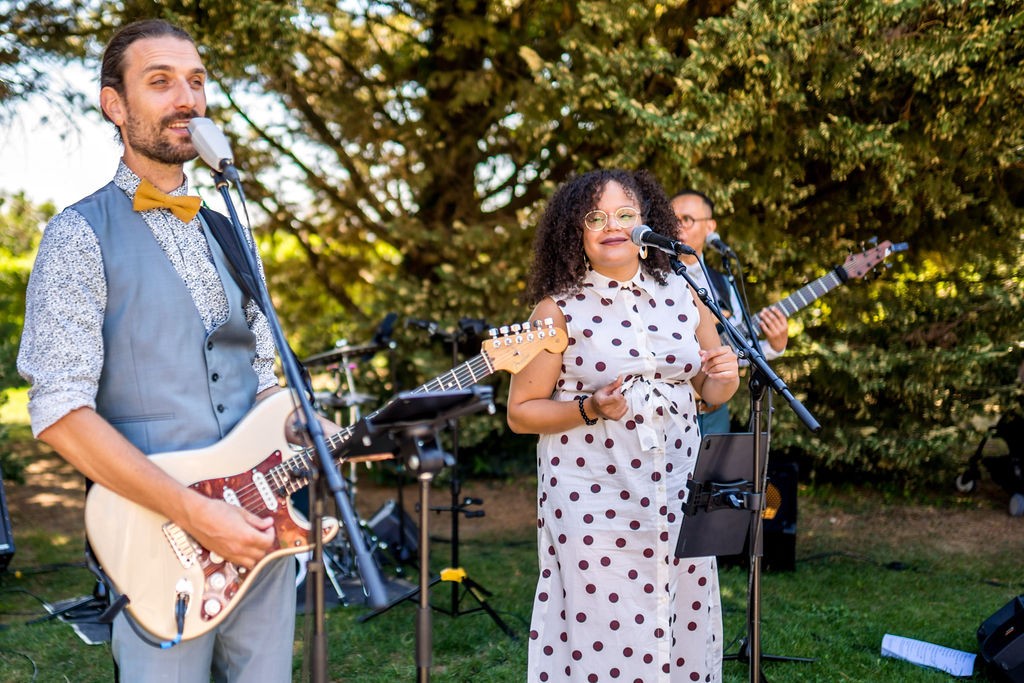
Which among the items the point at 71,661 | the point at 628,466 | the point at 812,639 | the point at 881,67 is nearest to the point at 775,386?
the point at 628,466

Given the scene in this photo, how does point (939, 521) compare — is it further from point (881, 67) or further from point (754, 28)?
point (754, 28)

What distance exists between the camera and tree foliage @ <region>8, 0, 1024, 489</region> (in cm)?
650

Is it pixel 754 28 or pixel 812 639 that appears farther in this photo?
pixel 754 28

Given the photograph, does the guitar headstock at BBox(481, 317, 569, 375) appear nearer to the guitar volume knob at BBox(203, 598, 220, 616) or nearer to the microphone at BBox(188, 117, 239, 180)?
the microphone at BBox(188, 117, 239, 180)

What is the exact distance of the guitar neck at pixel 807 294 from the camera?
226 inches

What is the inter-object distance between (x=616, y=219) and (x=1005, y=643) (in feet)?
9.23

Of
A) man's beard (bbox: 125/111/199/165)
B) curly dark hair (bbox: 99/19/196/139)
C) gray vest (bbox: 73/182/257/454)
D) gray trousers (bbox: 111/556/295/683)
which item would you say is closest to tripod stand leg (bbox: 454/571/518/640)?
gray trousers (bbox: 111/556/295/683)

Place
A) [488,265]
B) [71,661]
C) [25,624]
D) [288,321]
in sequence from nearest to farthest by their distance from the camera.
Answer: [71,661]
[25,624]
[488,265]
[288,321]

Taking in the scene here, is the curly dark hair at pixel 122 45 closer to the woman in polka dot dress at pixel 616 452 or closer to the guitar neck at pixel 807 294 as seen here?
the woman in polka dot dress at pixel 616 452

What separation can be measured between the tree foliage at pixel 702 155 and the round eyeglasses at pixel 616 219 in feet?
A: 11.0

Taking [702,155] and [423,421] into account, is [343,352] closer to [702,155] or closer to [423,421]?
[702,155]

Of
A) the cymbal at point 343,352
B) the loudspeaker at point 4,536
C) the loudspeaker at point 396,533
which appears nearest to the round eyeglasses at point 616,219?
the cymbal at point 343,352

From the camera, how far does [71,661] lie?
4750mm

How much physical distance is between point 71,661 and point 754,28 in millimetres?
5869
